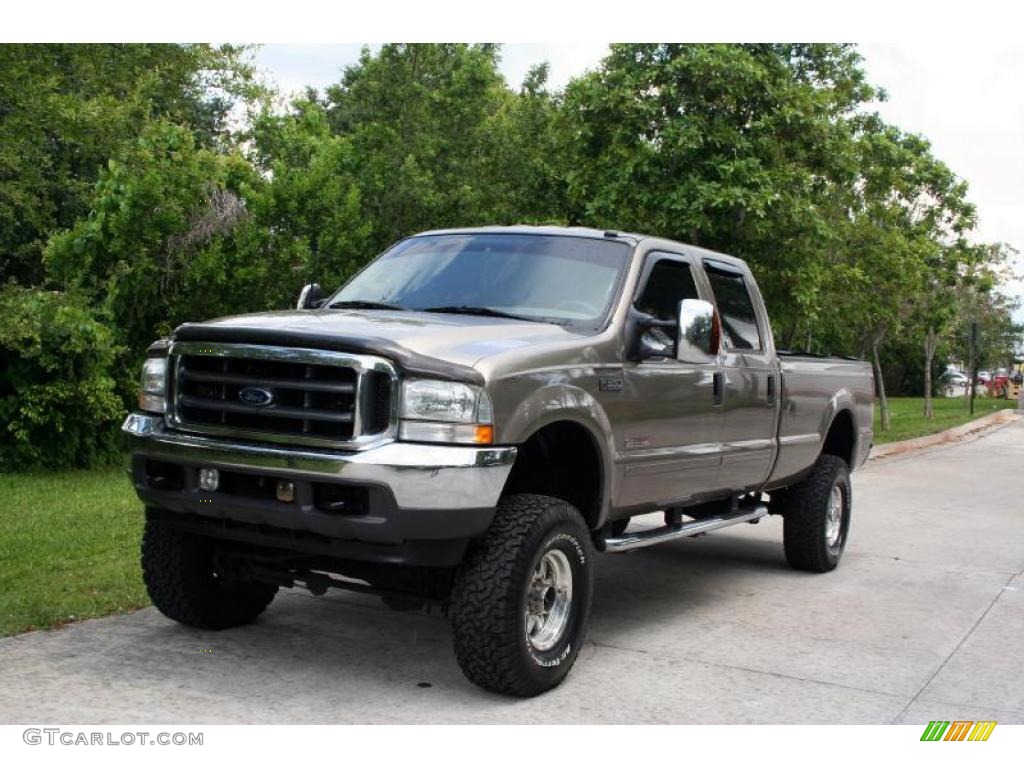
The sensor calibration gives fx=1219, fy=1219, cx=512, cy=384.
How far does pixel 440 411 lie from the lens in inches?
196

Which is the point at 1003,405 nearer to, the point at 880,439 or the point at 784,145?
the point at 880,439

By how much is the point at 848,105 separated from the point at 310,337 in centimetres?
1954

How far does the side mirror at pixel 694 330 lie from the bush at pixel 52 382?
7.73 m

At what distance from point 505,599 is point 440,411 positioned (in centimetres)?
84

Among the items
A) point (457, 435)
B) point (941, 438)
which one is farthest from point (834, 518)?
point (941, 438)

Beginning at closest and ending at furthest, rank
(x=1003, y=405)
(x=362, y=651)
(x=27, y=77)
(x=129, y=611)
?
(x=362, y=651) < (x=129, y=611) < (x=27, y=77) < (x=1003, y=405)

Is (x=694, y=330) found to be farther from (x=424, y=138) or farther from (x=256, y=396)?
(x=424, y=138)

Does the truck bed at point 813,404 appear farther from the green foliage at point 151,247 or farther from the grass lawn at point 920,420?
the grass lawn at point 920,420

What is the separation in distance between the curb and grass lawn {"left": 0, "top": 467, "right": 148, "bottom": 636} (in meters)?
9.02

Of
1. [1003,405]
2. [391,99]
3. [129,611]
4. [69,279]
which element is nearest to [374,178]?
[391,99]

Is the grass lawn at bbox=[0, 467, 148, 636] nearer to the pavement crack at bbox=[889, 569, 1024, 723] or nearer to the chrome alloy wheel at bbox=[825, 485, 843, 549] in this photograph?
the pavement crack at bbox=[889, 569, 1024, 723]

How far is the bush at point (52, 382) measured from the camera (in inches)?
482

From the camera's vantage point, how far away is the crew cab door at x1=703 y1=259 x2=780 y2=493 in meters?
7.24

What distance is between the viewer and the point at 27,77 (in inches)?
539
